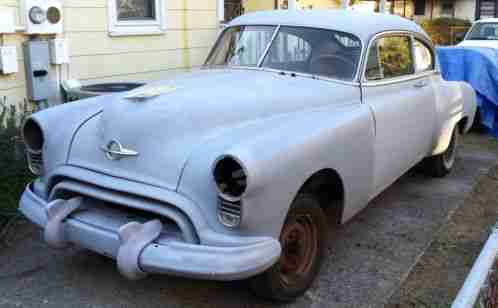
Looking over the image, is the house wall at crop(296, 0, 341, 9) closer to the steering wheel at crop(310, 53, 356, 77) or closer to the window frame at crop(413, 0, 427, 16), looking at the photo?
the steering wheel at crop(310, 53, 356, 77)

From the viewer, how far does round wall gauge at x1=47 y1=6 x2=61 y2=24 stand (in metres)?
5.62

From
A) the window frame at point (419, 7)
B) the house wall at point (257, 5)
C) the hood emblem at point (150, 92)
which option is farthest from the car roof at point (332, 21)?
the window frame at point (419, 7)

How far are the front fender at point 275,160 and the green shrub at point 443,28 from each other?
78.6 ft

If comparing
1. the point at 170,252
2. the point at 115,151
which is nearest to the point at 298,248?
the point at 170,252

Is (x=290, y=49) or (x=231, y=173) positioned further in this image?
(x=290, y=49)

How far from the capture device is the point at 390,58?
4.84m

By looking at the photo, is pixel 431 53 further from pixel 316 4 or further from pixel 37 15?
pixel 316 4

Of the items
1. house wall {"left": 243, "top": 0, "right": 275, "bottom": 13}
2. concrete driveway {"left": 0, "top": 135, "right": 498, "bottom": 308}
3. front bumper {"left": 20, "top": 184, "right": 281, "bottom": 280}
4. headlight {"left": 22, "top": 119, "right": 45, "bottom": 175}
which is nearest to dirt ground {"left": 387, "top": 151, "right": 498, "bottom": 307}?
concrete driveway {"left": 0, "top": 135, "right": 498, "bottom": 308}

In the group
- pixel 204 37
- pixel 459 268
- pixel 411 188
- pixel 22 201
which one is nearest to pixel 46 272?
pixel 22 201

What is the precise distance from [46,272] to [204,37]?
15.7 ft

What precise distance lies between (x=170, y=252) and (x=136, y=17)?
185 inches

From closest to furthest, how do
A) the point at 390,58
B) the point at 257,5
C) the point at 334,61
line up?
1. the point at 334,61
2. the point at 390,58
3. the point at 257,5

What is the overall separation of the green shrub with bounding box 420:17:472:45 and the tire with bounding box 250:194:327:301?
2422 cm

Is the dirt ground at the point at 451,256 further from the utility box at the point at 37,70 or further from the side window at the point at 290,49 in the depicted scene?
the utility box at the point at 37,70
